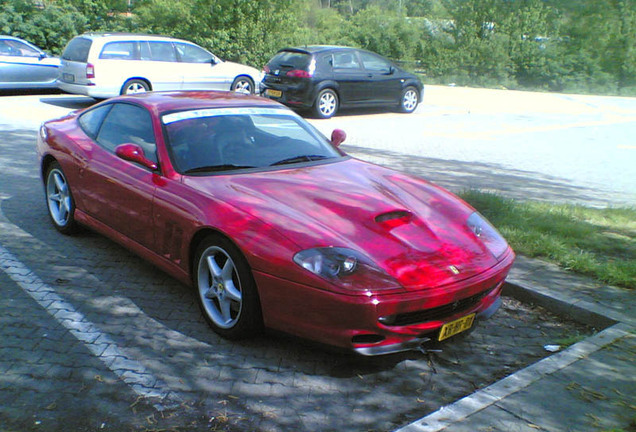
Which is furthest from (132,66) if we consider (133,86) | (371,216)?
(371,216)

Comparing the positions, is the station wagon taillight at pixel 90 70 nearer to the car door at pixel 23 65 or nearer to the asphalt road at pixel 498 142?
the asphalt road at pixel 498 142

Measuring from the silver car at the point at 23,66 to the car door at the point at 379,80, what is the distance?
814 centimetres

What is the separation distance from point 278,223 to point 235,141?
132 centimetres

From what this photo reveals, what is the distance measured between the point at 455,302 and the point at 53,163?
4.19m

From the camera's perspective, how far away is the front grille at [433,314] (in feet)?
11.6

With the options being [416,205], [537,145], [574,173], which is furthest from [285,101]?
[416,205]

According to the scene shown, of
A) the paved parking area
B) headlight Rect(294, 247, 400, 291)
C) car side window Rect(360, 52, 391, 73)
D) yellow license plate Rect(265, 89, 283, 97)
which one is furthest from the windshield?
car side window Rect(360, 52, 391, 73)

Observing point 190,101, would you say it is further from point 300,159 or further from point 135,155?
point 300,159

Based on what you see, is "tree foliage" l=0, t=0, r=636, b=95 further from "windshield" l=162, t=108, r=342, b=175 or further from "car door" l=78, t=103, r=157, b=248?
"windshield" l=162, t=108, r=342, b=175

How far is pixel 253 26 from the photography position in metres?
24.9

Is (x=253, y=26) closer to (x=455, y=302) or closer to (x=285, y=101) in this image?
(x=285, y=101)

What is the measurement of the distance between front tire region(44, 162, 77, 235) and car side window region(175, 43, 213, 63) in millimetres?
10382

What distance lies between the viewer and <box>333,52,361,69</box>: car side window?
51.3ft

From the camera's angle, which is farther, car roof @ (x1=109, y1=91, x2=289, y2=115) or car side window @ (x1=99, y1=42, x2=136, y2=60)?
car side window @ (x1=99, y1=42, x2=136, y2=60)
